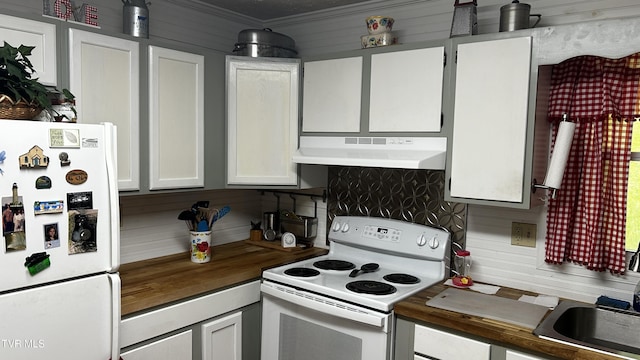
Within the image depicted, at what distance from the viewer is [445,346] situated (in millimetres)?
2061

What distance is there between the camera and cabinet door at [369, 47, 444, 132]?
239 cm

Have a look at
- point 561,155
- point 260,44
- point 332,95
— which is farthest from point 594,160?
point 260,44

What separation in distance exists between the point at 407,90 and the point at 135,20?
1463 mm

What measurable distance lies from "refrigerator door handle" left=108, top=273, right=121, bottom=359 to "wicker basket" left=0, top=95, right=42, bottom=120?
0.69m

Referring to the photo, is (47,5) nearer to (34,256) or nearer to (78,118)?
(78,118)

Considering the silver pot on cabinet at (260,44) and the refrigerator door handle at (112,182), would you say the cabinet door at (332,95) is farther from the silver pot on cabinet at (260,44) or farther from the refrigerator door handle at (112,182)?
the refrigerator door handle at (112,182)

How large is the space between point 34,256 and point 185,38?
1.81 m

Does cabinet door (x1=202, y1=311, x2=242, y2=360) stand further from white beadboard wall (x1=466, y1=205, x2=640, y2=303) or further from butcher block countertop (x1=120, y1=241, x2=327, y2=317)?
white beadboard wall (x1=466, y1=205, x2=640, y2=303)

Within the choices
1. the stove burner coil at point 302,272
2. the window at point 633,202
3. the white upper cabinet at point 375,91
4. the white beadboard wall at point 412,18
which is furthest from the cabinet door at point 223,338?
the window at point 633,202

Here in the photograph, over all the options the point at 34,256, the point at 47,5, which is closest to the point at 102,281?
the point at 34,256

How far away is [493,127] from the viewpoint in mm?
2213

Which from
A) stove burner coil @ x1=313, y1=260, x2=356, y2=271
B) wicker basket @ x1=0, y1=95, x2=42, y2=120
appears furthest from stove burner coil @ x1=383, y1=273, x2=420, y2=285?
wicker basket @ x1=0, y1=95, x2=42, y2=120

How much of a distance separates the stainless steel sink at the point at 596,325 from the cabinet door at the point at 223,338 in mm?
1502

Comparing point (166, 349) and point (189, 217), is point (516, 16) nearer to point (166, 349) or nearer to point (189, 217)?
point (189, 217)
